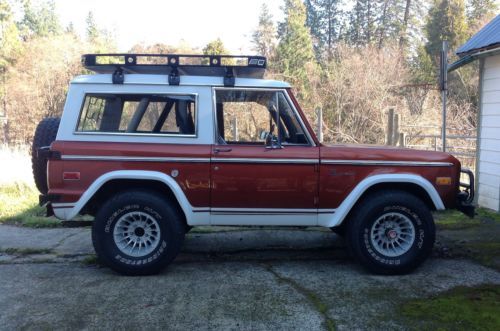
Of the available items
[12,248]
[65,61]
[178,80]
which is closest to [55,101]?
[65,61]

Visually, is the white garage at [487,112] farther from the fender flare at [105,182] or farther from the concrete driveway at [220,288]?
the fender flare at [105,182]

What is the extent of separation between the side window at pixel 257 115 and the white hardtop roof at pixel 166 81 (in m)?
0.08

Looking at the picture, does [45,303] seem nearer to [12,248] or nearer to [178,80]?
[12,248]

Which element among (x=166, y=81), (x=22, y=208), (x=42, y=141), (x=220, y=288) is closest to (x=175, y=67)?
(x=166, y=81)

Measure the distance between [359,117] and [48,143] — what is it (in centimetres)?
1565

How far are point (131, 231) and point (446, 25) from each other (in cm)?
3062

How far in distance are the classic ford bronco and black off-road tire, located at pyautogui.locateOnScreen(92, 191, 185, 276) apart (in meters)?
0.01

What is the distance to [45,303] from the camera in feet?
14.1

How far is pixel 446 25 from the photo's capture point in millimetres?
30234

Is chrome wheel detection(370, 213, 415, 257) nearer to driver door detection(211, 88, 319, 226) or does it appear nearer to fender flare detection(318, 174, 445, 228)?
fender flare detection(318, 174, 445, 228)

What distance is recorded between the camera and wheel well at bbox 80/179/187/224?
4.99m

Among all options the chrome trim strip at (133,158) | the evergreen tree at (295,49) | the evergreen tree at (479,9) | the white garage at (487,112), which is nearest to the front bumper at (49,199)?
the chrome trim strip at (133,158)

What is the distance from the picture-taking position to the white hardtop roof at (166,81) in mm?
4996

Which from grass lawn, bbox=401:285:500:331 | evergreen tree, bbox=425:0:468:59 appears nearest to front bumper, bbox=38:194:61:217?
grass lawn, bbox=401:285:500:331
